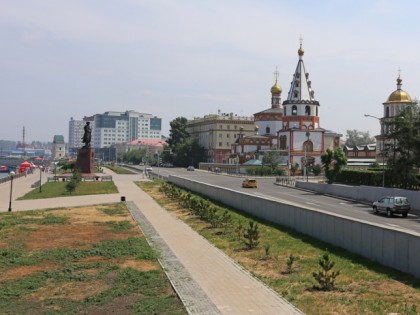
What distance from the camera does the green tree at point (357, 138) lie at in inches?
6152

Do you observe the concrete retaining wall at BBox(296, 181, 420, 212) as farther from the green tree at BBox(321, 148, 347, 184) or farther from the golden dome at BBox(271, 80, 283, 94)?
the golden dome at BBox(271, 80, 283, 94)

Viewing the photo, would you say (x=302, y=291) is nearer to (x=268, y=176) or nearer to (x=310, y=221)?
(x=310, y=221)

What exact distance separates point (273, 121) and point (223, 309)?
9518 cm

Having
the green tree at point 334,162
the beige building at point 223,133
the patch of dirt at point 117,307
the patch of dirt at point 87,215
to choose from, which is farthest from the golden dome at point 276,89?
the patch of dirt at point 117,307

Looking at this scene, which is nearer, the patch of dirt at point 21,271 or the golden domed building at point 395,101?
the patch of dirt at point 21,271

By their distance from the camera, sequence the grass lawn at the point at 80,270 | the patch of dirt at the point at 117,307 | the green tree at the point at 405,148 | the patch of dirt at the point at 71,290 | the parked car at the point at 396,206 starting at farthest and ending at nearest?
the green tree at the point at 405,148, the parked car at the point at 396,206, the patch of dirt at the point at 71,290, the grass lawn at the point at 80,270, the patch of dirt at the point at 117,307

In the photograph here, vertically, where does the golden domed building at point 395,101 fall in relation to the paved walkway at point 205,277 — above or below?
above

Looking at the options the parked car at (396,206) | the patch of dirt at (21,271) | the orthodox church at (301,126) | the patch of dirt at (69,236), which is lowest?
the patch of dirt at (21,271)

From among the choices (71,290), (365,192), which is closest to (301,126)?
(365,192)

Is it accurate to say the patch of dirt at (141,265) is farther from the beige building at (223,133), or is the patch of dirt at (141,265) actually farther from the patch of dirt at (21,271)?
the beige building at (223,133)

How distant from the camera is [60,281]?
14.6 m

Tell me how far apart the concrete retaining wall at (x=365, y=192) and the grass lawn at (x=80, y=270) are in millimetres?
18565

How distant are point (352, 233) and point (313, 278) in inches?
155

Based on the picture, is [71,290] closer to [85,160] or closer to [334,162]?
[334,162]
